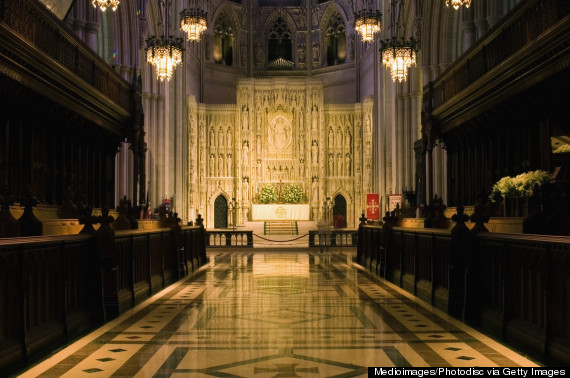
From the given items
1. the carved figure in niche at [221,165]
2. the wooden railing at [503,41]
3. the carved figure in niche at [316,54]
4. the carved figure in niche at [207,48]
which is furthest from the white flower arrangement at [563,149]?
the carved figure in niche at [316,54]

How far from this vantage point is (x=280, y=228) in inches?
1245

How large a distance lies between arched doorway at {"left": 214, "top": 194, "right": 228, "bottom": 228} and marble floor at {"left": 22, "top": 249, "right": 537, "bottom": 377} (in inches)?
970

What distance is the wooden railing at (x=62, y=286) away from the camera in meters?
4.97

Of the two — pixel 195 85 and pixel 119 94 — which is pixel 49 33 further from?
pixel 195 85

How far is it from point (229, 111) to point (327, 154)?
5628 mm

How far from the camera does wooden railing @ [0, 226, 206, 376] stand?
16.3 feet

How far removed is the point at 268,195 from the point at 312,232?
9.37 meters

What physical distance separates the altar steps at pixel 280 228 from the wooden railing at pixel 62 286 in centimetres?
2097

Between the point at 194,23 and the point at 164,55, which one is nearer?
the point at 164,55

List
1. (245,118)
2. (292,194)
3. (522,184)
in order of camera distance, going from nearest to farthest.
→ (522,184) < (292,194) < (245,118)

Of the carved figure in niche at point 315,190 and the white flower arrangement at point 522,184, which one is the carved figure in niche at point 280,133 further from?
the white flower arrangement at point 522,184

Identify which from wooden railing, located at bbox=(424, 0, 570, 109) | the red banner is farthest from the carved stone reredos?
wooden railing, located at bbox=(424, 0, 570, 109)

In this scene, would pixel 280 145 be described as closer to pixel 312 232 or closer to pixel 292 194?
pixel 292 194

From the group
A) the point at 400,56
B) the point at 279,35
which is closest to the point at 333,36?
the point at 279,35
